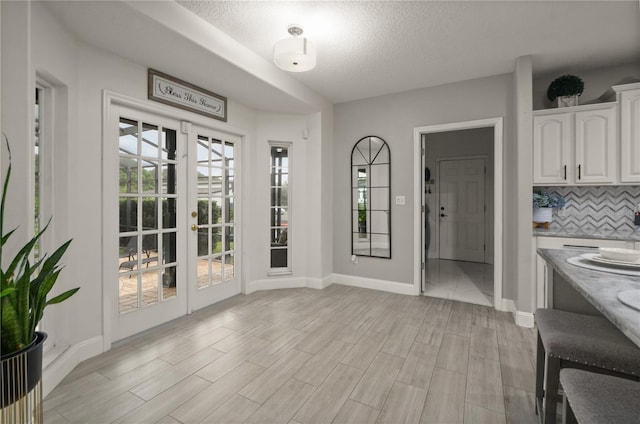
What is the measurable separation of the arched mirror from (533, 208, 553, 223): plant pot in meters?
1.57

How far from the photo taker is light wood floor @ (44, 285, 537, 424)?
1629 mm

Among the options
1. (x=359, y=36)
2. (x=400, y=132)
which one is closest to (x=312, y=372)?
(x=359, y=36)

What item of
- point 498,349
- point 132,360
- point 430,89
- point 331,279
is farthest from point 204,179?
point 498,349

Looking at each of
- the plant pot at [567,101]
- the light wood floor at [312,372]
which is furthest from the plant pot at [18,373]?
the plant pot at [567,101]

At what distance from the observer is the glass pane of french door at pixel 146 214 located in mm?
2531

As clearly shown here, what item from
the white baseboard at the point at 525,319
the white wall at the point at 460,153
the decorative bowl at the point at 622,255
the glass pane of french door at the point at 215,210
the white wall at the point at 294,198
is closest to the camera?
the decorative bowl at the point at 622,255

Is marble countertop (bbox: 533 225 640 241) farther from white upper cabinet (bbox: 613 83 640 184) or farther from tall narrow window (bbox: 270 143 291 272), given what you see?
tall narrow window (bbox: 270 143 291 272)

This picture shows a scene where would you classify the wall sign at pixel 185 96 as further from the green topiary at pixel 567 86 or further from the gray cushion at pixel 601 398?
the green topiary at pixel 567 86

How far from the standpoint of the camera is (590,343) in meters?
1.17

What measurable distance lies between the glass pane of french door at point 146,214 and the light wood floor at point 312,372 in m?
0.39

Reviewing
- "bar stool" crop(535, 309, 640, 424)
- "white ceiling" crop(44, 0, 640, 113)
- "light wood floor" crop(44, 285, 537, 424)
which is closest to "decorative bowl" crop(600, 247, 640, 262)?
"bar stool" crop(535, 309, 640, 424)

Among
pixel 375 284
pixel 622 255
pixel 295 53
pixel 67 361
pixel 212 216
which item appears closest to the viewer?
pixel 622 255

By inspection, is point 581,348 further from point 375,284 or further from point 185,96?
point 185,96

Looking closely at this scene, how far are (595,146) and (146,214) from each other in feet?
13.9
